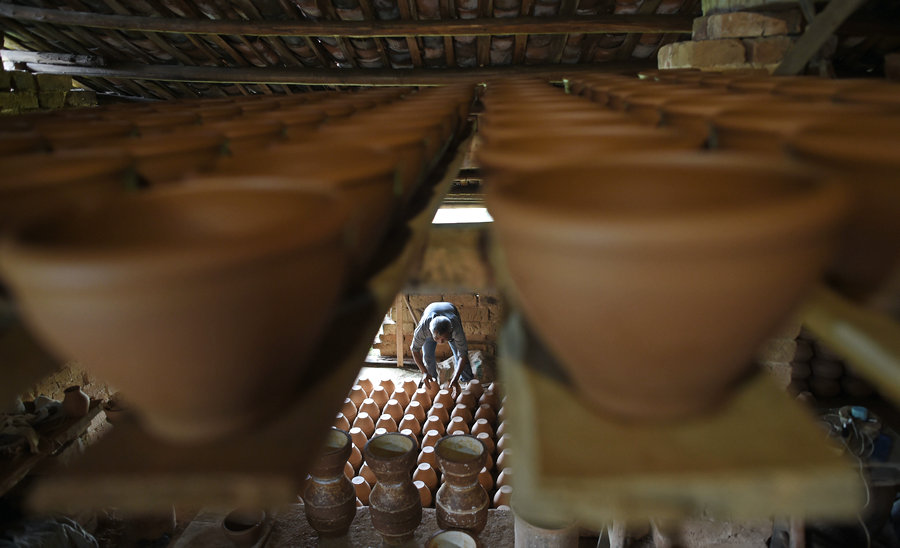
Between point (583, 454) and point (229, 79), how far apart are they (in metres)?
7.69

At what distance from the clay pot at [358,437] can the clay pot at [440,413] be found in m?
0.51

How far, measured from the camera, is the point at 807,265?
1.78 ft

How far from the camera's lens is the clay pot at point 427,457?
3.62 m

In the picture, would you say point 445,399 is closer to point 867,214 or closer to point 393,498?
point 393,498

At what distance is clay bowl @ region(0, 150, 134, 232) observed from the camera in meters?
0.83

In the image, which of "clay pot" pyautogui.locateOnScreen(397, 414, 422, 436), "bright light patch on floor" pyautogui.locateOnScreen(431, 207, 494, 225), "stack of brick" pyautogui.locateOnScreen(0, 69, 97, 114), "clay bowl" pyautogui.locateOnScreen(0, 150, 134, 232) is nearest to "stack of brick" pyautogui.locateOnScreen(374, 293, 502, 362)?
"bright light patch on floor" pyautogui.locateOnScreen(431, 207, 494, 225)

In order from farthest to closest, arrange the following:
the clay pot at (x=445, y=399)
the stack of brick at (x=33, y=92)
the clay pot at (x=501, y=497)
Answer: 1. the stack of brick at (x=33, y=92)
2. the clay pot at (x=445, y=399)
3. the clay pot at (x=501, y=497)

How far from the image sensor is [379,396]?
4.78m

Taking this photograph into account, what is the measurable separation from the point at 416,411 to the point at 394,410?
0.18 m

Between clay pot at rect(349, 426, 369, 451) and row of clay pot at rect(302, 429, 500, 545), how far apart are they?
1.17m

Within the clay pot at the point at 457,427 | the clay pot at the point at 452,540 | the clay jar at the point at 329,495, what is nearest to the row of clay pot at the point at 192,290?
the clay jar at the point at 329,495

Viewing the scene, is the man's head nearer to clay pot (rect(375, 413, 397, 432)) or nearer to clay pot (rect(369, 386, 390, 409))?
clay pot (rect(369, 386, 390, 409))

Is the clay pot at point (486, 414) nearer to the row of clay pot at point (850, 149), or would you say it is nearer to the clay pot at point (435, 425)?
the clay pot at point (435, 425)

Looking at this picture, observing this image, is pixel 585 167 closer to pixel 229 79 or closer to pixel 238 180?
pixel 238 180
